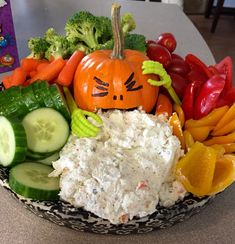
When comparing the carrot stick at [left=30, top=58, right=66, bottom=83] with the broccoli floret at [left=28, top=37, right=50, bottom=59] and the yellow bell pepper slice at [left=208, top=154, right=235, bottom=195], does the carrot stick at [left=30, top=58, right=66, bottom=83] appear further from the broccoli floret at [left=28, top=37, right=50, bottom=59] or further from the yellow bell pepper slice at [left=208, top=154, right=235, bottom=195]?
the yellow bell pepper slice at [left=208, top=154, right=235, bottom=195]

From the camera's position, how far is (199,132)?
3.21ft

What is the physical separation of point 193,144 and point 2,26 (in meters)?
0.75

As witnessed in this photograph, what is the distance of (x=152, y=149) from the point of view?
86cm

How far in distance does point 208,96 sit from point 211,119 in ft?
0.21

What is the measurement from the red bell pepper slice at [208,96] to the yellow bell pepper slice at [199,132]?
57 millimetres

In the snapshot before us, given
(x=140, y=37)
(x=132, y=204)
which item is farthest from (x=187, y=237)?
(x=140, y=37)

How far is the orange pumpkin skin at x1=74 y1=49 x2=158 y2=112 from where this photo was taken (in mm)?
993

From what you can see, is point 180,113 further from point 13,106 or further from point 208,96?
point 13,106

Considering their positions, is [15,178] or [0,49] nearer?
[15,178]

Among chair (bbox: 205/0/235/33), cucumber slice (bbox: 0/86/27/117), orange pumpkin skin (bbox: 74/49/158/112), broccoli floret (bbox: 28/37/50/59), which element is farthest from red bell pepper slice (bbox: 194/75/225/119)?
chair (bbox: 205/0/235/33)

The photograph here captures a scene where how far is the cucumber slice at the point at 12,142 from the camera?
83 cm

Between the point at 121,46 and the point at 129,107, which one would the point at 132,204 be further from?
the point at 121,46

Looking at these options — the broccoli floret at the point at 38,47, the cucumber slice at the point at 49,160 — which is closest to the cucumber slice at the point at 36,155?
the cucumber slice at the point at 49,160

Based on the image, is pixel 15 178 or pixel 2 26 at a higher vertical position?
pixel 2 26
